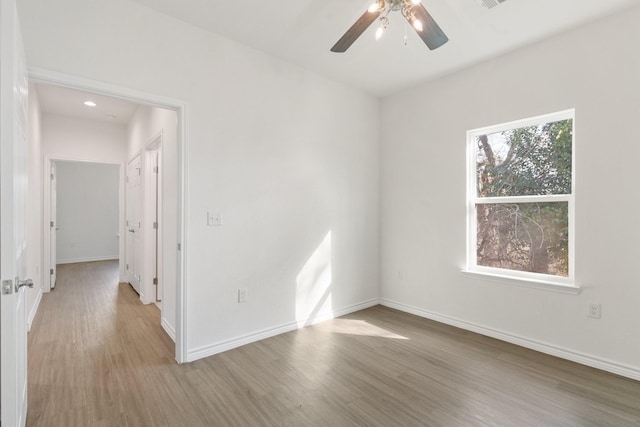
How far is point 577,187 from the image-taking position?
Answer: 2.62m

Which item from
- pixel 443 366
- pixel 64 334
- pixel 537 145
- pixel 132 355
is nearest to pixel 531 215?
pixel 537 145

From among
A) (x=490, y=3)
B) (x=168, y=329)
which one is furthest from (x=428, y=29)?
(x=168, y=329)

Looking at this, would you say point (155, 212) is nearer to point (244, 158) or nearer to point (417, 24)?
point (244, 158)

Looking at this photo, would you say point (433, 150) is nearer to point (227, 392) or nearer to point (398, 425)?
point (398, 425)

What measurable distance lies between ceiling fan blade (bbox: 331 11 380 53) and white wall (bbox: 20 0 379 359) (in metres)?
1.15

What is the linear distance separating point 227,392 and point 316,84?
3.04 meters

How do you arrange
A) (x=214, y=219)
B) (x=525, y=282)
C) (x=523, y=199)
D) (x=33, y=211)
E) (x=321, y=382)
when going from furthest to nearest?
(x=33, y=211), (x=523, y=199), (x=525, y=282), (x=214, y=219), (x=321, y=382)

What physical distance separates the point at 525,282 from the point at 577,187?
0.93 metres

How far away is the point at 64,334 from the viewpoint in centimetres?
316

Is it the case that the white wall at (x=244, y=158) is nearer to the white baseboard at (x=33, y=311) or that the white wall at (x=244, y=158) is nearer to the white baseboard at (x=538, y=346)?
the white baseboard at (x=538, y=346)

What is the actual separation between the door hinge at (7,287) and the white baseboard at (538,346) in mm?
3569

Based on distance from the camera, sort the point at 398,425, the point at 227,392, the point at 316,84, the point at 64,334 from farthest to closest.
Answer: the point at 316,84 < the point at 64,334 < the point at 227,392 < the point at 398,425

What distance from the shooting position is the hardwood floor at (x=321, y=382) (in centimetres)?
192

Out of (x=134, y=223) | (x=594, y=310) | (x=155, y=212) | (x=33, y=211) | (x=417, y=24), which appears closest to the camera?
(x=417, y=24)
